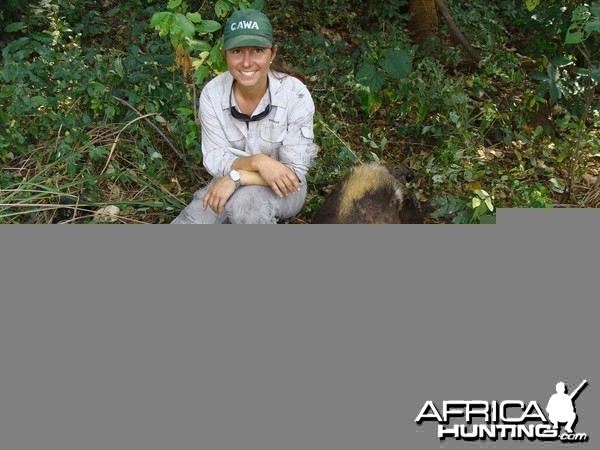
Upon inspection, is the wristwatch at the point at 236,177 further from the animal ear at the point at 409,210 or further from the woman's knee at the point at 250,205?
the animal ear at the point at 409,210

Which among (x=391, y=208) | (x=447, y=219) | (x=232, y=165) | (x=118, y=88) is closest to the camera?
(x=232, y=165)

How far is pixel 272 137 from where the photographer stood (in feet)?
13.0

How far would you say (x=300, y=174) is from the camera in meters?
3.94

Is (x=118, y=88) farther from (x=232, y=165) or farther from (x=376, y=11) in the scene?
(x=376, y=11)

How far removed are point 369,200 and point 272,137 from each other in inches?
25.3

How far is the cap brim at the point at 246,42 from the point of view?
3529mm

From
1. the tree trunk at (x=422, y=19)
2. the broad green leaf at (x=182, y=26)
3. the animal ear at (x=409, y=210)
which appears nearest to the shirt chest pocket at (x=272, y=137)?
the broad green leaf at (x=182, y=26)

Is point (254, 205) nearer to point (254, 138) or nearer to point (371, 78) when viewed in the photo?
point (254, 138)

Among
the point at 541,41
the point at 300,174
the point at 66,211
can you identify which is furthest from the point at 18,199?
the point at 541,41

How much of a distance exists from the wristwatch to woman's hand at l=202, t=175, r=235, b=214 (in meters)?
0.01

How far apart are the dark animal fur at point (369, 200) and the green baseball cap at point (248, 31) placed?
100 centimetres

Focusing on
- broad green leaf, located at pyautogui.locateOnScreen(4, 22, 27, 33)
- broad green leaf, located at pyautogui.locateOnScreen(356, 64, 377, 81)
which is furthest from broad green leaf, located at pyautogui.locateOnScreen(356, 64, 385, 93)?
broad green leaf, located at pyautogui.locateOnScreen(4, 22, 27, 33)

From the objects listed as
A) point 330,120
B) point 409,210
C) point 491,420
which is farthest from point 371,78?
point 491,420

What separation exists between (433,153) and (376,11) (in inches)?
85.4
